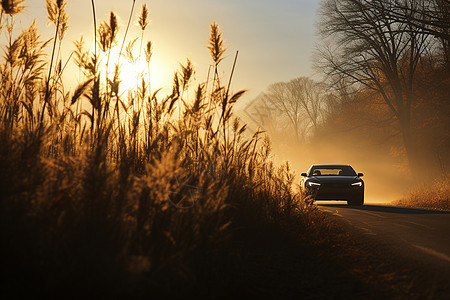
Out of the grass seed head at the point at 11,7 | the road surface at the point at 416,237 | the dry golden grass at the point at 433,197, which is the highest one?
the grass seed head at the point at 11,7

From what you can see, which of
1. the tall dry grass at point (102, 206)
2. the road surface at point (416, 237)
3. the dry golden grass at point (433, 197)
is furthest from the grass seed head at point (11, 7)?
the dry golden grass at point (433, 197)

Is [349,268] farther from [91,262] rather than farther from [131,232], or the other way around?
[91,262]

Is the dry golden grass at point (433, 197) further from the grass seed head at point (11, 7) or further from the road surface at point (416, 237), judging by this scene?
the grass seed head at point (11, 7)

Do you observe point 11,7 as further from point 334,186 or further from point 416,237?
point 334,186

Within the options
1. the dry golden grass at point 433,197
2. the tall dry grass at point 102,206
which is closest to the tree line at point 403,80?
the dry golden grass at point 433,197

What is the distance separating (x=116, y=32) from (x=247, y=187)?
7.17 feet

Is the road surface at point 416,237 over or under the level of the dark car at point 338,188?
under

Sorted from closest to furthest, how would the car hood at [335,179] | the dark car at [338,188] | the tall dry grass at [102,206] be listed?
1. the tall dry grass at [102,206]
2. the dark car at [338,188]
3. the car hood at [335,179]

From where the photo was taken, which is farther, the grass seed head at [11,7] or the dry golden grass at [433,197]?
the dry golden grass at [433,197]

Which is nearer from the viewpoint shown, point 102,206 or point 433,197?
point 102,206

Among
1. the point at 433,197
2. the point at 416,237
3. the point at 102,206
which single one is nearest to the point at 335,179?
the point at 433,197

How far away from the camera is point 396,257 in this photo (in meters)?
4.36

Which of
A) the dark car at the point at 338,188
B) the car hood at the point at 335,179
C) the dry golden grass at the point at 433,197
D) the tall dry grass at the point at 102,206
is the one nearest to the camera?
the tall dry grass at the point at 102,206

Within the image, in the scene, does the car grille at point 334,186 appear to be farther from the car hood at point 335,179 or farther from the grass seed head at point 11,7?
the grass seed head at point 11,7
